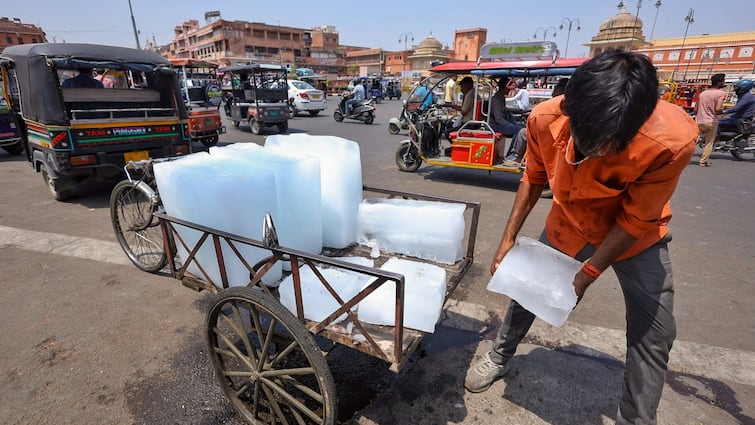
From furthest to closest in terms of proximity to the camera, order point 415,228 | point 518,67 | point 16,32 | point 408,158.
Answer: point 16,32
point 408,158
point 518,67
point 415,228

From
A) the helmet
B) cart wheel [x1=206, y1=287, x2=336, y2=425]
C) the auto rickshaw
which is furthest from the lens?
the auto rickshaw

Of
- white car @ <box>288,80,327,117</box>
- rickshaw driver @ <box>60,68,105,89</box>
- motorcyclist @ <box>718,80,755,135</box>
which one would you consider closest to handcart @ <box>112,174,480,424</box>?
rickshaw driver @ <box>60,68,105,89</box>

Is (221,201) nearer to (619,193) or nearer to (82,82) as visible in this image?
(619,193)

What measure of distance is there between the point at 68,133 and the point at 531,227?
19.8 feet

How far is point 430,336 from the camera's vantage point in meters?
2.60

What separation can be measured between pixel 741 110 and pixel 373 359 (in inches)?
420

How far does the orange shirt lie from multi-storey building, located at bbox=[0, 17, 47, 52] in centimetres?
5736

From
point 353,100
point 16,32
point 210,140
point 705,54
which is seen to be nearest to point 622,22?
point 705,54

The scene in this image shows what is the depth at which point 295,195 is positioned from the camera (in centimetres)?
204

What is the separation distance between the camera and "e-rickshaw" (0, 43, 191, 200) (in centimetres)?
471

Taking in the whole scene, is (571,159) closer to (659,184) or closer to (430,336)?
(659,184)

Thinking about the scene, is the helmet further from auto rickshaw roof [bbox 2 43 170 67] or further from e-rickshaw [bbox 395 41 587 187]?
auto rickshaw roof [bbox 2 43 170 67]

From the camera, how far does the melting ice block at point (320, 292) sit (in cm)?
178

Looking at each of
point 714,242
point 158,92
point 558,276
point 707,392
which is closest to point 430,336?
point 558,276
